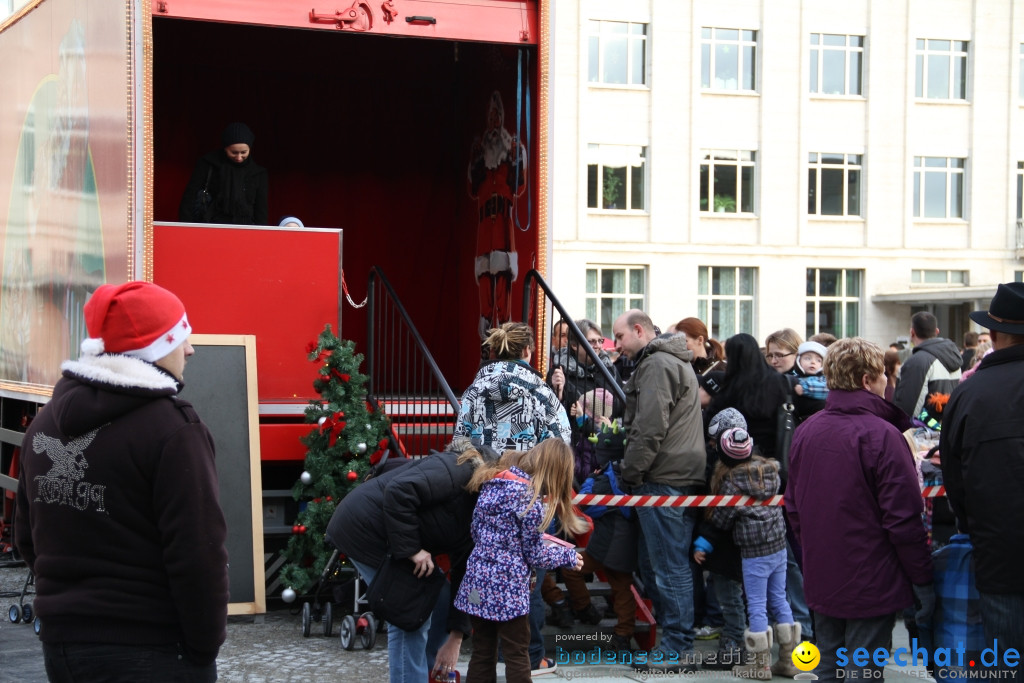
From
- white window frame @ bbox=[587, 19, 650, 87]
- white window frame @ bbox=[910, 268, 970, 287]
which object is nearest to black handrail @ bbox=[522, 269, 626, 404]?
white window frame @ bbox=[587, 19, 650, 87]

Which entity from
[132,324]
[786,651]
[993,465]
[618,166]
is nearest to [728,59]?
[618,166]

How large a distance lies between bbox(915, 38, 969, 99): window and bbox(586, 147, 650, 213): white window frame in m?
9.23

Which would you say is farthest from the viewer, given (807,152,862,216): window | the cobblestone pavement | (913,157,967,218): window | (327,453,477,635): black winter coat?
(913,157,967,218): window

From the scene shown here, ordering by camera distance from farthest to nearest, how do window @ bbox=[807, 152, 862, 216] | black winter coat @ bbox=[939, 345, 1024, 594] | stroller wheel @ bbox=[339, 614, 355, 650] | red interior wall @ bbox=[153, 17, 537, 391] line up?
window @ bbox=[807, 152, 862, 216]
red interior wall @ bbox=[153, 17, 537, 391]
stroller wheel @ bbox=[339, 614, 355, 650]
black winter coat @ bbox=[939, 345, 1024, 594]

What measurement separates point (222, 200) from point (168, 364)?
5547 mm

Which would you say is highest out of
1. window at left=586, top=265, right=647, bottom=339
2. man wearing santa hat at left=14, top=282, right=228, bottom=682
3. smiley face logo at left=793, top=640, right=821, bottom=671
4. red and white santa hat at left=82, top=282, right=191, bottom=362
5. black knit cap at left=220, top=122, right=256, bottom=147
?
black knit cap at left=220, top=122, right=256, bottom=147

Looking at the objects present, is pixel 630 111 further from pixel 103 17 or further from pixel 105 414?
pixel 105 414

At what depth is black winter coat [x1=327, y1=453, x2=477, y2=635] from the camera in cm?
464

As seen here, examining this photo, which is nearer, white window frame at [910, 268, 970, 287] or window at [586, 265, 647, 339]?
window at [586, 265, 647, 339]

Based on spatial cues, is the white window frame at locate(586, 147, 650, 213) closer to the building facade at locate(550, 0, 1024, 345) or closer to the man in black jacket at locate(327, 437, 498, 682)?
the building facade at locate(550, 0, 1024, 345)

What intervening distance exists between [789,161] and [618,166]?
5276 mm

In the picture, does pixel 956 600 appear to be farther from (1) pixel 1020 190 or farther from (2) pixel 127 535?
(1) pixel 1020 190

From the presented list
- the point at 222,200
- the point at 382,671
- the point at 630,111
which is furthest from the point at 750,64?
the point at 382,671

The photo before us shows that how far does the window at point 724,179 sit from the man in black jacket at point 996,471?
95.7ft
